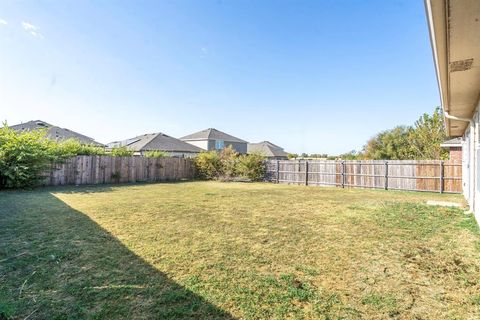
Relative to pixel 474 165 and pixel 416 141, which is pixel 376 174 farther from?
pixel 416 141

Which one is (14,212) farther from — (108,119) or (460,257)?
(108,119)

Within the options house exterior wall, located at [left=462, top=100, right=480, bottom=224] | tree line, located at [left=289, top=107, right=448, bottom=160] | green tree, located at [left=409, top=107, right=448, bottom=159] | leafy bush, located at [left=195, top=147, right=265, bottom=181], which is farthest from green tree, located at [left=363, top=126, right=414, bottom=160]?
house exterior wall, located at [left=462, top=100, right=480, bottom=224]

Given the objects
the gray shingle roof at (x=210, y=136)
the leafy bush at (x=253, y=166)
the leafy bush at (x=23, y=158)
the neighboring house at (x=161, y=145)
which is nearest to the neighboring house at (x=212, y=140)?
the gray shingle roof at (x=210, y=136)

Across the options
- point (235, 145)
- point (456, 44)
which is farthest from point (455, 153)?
point (235, 145)

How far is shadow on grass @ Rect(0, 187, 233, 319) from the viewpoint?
2.32 meters

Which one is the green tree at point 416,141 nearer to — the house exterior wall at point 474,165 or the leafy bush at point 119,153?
the house exterior wall at point 474,165

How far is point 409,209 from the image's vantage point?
7.27 m

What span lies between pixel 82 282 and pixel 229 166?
15.2 m

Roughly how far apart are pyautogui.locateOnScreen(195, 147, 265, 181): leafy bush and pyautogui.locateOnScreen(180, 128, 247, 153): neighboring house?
1409 centimetres

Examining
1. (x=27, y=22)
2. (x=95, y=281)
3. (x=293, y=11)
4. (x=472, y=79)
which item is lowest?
(x=95, y=281)

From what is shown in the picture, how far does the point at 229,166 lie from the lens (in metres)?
18.0

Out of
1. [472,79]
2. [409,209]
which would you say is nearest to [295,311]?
[472,79]

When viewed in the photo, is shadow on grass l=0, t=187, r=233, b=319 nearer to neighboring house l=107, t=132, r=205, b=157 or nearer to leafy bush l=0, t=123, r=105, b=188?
leafy bush l=0, t=123, r=105, b=188

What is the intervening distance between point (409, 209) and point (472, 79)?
15.2ft
